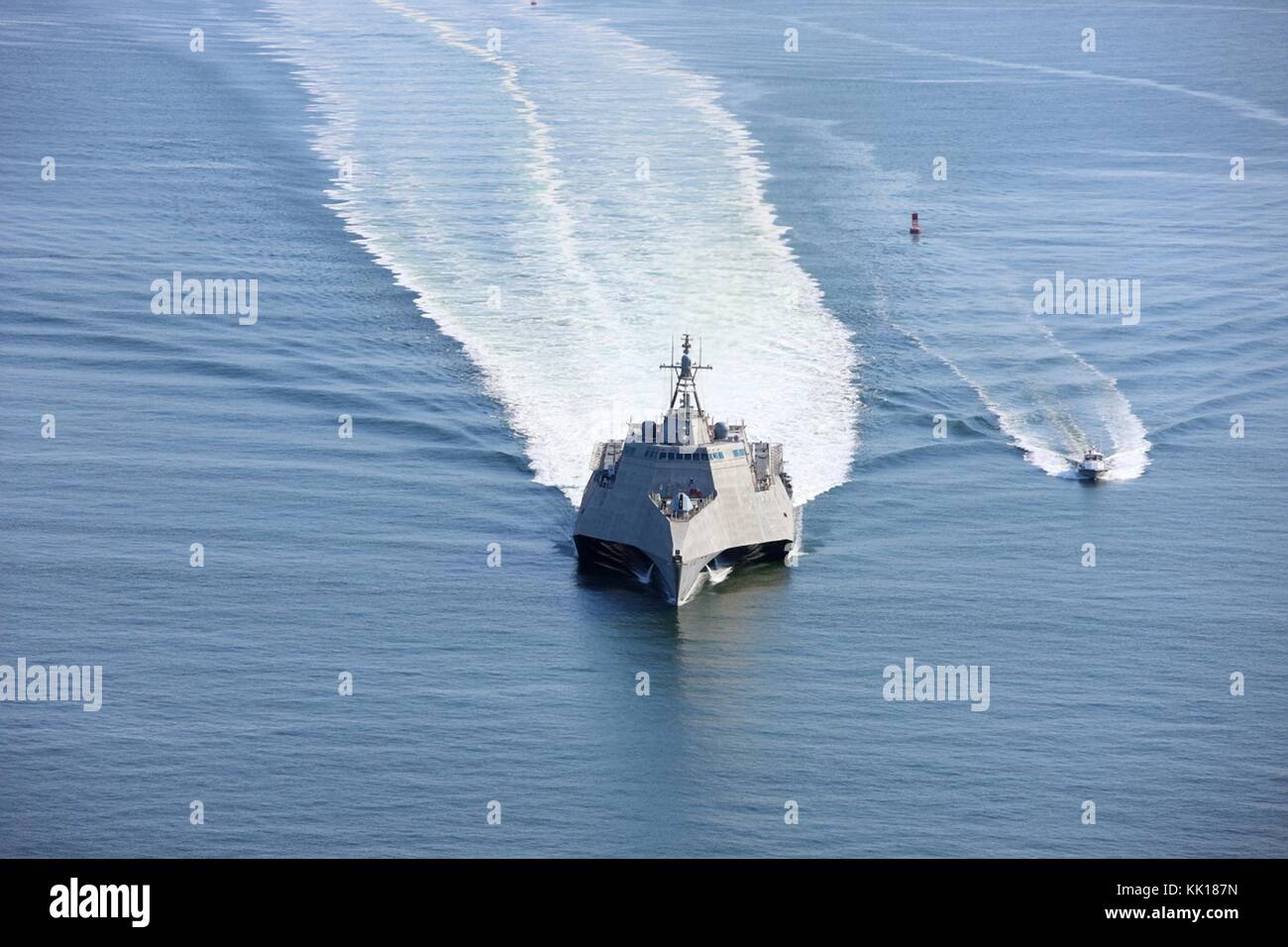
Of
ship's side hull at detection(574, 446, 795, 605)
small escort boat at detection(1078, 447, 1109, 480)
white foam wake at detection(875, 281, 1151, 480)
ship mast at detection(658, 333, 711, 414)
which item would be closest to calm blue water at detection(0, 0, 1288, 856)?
white foam wake at detection(875, 281, 1151, 480)

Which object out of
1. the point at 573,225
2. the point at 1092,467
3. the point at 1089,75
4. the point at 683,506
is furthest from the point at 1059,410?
the point at 1089,75

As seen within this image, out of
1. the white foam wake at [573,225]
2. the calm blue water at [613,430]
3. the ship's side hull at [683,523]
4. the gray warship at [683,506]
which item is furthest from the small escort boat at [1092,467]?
the ship's side hull at [683,523]

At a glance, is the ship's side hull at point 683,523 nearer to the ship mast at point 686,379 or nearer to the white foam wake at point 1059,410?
the ship mast at point 686,379

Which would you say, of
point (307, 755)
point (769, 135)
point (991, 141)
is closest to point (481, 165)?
point (769, 135)

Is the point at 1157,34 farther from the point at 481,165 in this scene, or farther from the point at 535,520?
the point at 535,520

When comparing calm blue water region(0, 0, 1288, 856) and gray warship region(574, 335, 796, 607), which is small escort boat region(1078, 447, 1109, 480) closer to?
calm blue water region(0, 0, 1288, 856)

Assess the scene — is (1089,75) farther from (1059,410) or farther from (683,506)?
(683,506)
